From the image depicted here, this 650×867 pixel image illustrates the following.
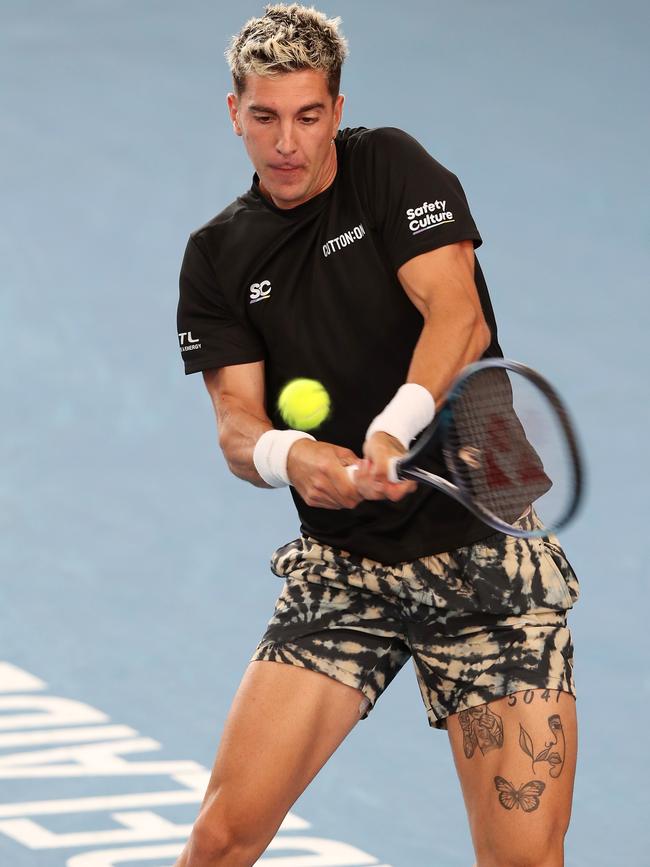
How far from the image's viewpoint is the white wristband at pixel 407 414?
108 inches

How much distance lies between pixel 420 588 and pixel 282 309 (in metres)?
0.59

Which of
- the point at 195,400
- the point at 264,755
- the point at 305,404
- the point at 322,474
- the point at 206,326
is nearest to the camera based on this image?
the point at 322,474

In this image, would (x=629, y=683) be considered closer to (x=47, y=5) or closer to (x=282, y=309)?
(x=282, y=309)

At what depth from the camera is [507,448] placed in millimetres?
2877

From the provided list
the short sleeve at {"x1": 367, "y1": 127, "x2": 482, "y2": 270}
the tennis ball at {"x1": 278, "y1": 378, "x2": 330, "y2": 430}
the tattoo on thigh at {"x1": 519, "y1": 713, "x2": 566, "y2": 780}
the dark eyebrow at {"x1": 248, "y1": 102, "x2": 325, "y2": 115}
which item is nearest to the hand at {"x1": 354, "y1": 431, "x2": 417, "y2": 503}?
the tennis ball at {"x1": 278, "y1": 378, "x2": 330, "y2": 430}

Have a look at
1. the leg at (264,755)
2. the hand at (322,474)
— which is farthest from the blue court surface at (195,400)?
the hand at (322,474)

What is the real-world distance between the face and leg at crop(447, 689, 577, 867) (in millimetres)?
1027

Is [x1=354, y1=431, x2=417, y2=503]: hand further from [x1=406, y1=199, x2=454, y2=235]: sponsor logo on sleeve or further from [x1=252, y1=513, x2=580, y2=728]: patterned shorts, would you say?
[x1=406, y1=199, x2=454, y2=235]: sponsor logo on sleeve

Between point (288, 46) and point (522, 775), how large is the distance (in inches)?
53.5

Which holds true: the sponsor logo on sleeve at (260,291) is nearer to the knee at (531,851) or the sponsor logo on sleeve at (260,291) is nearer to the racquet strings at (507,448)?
the racquet strings at (507,448)

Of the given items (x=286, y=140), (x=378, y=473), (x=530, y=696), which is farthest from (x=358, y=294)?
(x=530, y=696)

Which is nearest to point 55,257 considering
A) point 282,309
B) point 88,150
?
point 88,150

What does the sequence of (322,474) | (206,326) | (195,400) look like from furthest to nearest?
(195,400) → (206,326) → (322,474)

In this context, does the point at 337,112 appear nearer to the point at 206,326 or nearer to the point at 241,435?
the point at 206,326
